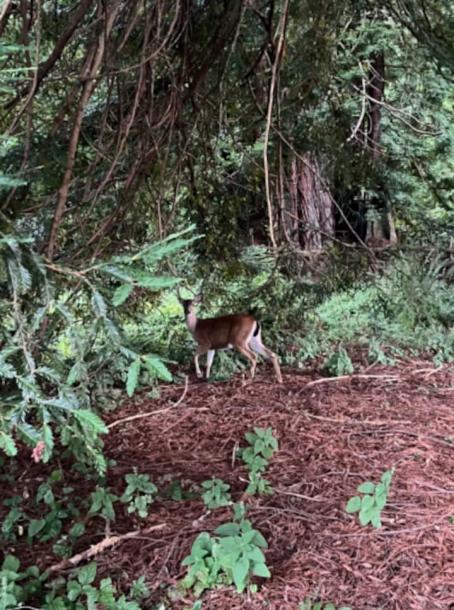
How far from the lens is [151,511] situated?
330 cm

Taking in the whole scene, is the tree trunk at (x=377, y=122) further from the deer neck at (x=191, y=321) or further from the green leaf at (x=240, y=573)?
the green leaf at (x=240, y=573)

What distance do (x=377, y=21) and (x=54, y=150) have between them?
378 cm

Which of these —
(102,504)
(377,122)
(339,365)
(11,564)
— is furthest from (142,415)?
(377,122)

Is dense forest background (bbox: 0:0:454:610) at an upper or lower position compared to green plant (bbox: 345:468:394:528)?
upper

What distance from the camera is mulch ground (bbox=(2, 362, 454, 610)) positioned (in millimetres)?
2723

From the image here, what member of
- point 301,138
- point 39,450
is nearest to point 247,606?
point 39,450

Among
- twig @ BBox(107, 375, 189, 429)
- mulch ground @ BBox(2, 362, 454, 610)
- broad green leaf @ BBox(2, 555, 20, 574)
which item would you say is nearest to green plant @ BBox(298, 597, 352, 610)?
mulch ground @ BBox(2, 362, 454, 610)

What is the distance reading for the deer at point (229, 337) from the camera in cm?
543

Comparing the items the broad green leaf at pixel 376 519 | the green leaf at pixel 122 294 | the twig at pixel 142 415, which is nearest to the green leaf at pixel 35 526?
the twig at pixel 142 415

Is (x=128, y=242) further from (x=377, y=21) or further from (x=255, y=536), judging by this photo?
(x=377, y=21)

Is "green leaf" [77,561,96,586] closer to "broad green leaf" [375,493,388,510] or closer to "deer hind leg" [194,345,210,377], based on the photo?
"broad green leaf" [375,493,388,510]

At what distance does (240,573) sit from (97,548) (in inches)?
28.9

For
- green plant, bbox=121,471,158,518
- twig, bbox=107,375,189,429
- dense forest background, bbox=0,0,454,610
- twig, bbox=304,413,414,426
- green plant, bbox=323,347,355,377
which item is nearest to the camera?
dense forest background, bbox=0,0,454,610

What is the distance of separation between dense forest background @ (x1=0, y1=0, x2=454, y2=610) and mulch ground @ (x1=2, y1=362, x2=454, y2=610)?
41 centimetres
